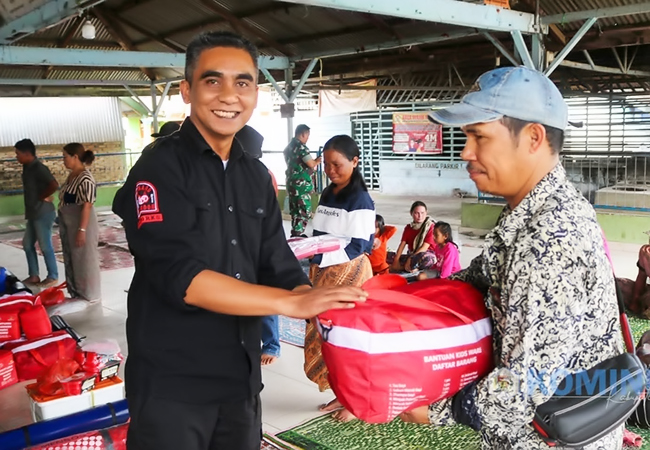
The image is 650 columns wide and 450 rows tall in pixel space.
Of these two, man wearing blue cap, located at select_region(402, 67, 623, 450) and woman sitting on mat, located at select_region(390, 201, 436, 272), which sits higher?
man wearing blue cap, located at select_region(402, 67, 623, 450)

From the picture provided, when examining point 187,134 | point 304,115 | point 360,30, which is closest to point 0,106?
point 304,115

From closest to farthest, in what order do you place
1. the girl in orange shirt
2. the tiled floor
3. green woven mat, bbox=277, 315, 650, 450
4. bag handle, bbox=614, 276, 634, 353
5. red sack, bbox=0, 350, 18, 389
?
bag handle, bbox=614, 276, 634, 353, green woven mat, bbox=277, 315, 650, 450, red sack, bbox=0, 350, 18, 389, the tiled floor, the girl in orange shirt

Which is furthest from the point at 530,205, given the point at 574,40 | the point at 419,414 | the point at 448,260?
the point at 574,40

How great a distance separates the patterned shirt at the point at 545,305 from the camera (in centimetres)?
126

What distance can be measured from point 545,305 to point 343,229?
2353 mm

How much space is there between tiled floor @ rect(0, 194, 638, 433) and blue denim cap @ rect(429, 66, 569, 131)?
261 cm

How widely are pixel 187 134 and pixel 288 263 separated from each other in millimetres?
479

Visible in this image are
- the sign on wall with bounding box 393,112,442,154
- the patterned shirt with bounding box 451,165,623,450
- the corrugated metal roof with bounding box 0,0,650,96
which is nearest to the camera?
the patterned shirt with bounding box 451,165,623,450

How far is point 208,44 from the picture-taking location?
163 cm

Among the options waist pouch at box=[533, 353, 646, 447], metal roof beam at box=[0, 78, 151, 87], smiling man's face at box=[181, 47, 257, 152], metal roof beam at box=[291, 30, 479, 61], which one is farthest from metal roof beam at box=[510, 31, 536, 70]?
metal roof beam at box=[0, 78, 151, 87]

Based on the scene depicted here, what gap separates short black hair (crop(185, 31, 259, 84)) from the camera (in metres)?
1.63

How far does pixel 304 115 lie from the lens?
18078 mm

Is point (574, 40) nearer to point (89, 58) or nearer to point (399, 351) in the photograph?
point (89, 58)

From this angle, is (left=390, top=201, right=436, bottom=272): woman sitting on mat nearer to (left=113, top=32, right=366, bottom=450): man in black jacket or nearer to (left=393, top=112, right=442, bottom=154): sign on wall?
(left=113, top=32, right=366, bottom=450): man in black jacket
